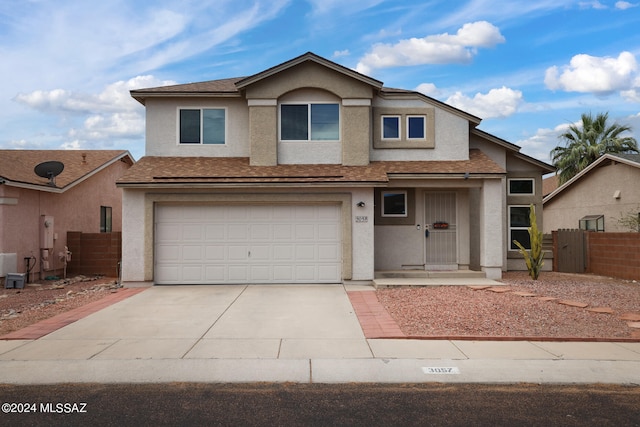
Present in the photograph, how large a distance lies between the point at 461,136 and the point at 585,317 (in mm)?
7726

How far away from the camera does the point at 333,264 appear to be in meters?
14.9

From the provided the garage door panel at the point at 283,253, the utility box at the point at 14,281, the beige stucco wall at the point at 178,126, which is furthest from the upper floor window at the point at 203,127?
the utility box at the point at 14,281

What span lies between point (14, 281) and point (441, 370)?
13726 millimetres

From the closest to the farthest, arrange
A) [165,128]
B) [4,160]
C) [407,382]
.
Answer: [407,382] < [165,128] < [4,160]

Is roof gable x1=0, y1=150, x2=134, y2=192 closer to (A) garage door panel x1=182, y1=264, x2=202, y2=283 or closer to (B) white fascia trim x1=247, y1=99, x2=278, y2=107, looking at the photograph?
(A) garage door panel x1=182, y1=264, x2=202, y2=283

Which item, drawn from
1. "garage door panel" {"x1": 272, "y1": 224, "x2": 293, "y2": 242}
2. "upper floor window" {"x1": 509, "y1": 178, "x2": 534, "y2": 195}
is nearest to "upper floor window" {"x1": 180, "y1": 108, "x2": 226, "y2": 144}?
"garage door panel" {"x1": 272, "y1": 224, "x2": 293, "y2": 242}

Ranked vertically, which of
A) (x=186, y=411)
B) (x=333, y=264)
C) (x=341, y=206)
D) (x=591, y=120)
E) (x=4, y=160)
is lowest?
(x=186, y=411)

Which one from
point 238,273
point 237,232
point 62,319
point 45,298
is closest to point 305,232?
point 237,232

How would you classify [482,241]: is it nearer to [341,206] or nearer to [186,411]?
[341,206]

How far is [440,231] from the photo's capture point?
53.8 ft

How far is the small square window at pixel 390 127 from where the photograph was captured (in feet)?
53.7

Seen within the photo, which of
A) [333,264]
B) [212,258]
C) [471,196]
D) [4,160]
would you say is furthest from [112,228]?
[471,196]

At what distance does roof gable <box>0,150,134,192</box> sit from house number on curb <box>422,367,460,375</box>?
1390 cm

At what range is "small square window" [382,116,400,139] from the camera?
16359 millimetres
